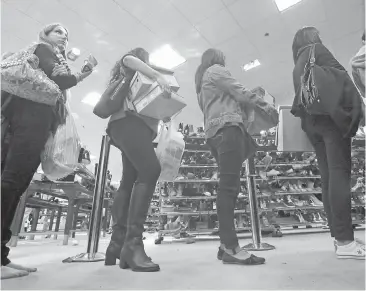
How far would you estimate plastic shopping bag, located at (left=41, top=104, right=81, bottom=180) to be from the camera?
4.05 feet

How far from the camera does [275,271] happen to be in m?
1.14

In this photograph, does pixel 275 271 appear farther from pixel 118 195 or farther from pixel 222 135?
pixel 118 195

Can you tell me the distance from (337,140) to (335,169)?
0.16 m

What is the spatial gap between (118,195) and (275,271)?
85 centimetres

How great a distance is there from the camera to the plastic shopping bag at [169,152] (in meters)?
1.49

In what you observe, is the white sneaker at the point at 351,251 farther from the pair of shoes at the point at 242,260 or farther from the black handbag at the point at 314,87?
the black handbag at the point at 314,87

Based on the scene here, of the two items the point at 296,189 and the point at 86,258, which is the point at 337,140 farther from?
the point at 296,189

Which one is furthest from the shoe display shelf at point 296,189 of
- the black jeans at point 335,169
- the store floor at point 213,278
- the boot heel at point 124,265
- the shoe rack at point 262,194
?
the boot heel at point 124,265

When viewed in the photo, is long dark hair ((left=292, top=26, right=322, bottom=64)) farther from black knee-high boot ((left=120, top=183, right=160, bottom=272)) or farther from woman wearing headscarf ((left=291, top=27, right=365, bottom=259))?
black knee-high boot ((left=120, top=183, right=160, bottom=272))

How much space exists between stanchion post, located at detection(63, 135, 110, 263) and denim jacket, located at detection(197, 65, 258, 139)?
76cm

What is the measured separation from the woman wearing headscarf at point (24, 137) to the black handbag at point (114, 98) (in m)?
0.16

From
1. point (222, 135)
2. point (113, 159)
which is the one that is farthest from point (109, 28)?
point (113, 159)

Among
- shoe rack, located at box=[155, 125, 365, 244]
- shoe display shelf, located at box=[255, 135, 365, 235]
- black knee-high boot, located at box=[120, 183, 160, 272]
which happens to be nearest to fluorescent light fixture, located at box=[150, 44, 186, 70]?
shoe rack, located at box=[155, 125, 365, 244]

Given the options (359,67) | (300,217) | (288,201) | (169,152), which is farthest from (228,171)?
(300,217)
